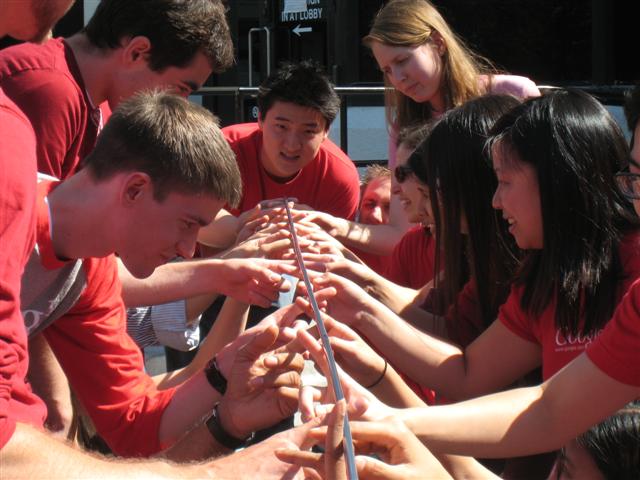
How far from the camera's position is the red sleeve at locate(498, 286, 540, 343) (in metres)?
2.49

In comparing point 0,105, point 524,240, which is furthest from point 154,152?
point 524,240

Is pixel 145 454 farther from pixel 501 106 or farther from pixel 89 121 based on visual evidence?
pixel 501 106

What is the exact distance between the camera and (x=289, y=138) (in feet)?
13.1

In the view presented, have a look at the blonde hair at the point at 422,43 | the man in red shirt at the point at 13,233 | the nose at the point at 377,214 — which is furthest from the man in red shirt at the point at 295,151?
the man in red shirt at the point at 13,233

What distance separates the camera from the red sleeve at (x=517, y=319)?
2492 mm

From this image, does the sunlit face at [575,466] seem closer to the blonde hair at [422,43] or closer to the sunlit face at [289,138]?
the blonde hair at [422,43]

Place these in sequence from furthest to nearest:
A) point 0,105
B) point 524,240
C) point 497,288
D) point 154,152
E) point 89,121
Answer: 1. point 89,121
2. point 497,288
3. point 524,240
4. point 154,152
5. point 0,105

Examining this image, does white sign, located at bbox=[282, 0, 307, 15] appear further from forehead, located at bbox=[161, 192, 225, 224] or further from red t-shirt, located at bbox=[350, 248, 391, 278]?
forehead, located at bbox=[161, 192, 225, 224]

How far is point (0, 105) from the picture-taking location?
5.47 ft

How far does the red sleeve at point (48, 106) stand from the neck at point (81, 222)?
2.56 feet

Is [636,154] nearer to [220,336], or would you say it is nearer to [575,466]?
[575,466]

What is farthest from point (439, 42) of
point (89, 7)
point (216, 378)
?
point (89, 7)

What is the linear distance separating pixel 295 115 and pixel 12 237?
258 cm

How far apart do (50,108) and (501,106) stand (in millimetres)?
1290
